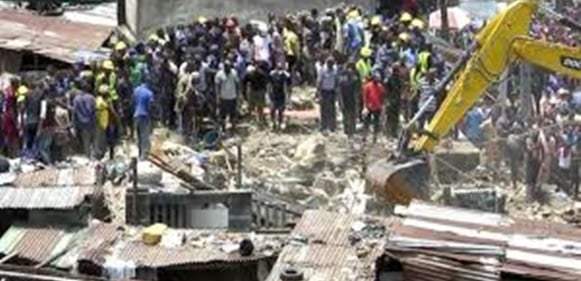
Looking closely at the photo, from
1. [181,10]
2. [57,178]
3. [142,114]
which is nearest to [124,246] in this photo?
[57,178]

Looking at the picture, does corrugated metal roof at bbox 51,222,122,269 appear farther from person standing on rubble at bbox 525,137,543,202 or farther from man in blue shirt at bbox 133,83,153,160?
person standing on rubble at bbox 525,137,543,202

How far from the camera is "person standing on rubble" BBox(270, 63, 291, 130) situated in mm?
25859

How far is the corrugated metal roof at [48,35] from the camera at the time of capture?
29.8 metres

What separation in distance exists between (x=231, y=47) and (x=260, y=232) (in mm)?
8781

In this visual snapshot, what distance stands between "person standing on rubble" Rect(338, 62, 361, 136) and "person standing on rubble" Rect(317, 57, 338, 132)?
0.14m

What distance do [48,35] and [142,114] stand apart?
7434mm

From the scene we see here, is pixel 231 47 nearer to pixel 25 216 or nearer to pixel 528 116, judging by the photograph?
pixel 528 116

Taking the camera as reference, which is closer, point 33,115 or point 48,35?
point 33,115

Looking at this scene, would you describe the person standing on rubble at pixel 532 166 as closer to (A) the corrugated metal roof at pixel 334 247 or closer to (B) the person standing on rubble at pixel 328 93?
(B) the person standing on rubble at pixel 328 93

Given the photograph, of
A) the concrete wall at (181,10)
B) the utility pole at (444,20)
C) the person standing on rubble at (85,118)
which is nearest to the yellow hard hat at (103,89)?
the person standing on rubble at (85,118)

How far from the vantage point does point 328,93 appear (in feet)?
84.2

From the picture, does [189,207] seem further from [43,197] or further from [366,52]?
[366,52]

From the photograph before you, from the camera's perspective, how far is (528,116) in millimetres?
25406

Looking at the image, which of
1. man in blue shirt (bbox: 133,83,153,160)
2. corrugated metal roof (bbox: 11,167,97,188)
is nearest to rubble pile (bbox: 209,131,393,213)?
man in blue shirt (bbox: 133,83,153,160)
